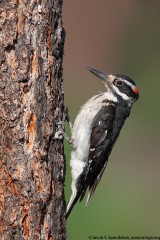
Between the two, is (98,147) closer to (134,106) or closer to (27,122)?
(27,122)

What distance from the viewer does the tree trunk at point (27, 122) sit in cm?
580

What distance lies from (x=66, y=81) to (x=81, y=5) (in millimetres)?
3203

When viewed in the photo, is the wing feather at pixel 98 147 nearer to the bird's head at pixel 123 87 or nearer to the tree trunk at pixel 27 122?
the bird's head at pixel 123 87

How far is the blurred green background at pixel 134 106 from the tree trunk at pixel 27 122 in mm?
4633

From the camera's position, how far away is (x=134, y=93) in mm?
8336

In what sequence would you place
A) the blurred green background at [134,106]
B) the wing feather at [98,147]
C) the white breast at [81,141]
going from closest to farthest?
the white breast at [81,141] → the wing feather at [98,147] → the blurred green background at [134,106]

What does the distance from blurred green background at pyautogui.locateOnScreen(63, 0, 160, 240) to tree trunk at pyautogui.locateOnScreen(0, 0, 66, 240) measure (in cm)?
463

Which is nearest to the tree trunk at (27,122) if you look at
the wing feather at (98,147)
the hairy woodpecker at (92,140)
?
the hairy woodpecker at (92,140)

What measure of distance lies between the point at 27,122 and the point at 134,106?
9.45 meters

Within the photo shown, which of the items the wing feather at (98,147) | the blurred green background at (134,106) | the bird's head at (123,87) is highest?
the bird's head at (123,87)

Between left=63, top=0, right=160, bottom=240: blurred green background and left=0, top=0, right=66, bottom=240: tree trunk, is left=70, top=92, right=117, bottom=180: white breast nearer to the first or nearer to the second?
left=0, top=0, right=66, bottom=240: tree trunk

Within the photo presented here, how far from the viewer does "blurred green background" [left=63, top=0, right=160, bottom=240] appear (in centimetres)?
1214

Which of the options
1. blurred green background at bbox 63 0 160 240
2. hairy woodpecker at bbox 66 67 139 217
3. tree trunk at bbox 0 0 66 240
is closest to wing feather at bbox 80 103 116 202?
hairy woodpecker at bbox 66 67 139 217

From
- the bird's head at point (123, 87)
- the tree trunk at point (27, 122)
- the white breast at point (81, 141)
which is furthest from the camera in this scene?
the bird's head at point (123, 87)
